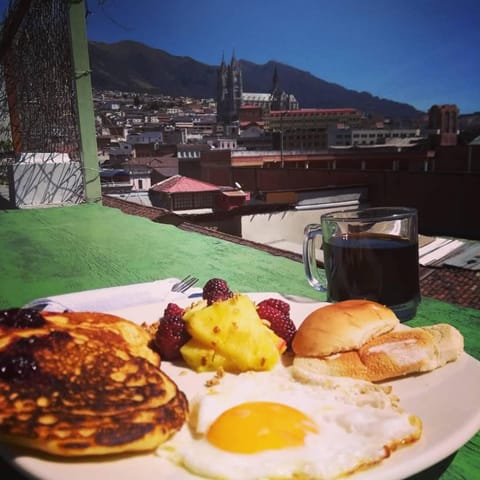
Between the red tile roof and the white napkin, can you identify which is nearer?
the white napkin

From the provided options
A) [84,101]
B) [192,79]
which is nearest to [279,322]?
[84,101]

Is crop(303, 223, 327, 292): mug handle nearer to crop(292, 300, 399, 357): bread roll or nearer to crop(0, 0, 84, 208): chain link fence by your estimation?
crop(292, 300, 399, 357): bread roll

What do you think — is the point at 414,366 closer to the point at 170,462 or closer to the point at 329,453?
the point at 329,453


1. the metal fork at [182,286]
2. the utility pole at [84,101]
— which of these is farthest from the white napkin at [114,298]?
the utility pole at [84,101]

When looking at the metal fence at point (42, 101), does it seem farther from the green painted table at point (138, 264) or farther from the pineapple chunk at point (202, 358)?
the pineapple chunk at point (202, 358)

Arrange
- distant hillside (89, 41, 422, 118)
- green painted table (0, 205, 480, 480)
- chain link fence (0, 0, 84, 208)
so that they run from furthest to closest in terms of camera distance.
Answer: distant hillside (89, 41, 422, 118), chain link fence (0, 0, 84, 208), green painted table (0, 205, 480, 480)

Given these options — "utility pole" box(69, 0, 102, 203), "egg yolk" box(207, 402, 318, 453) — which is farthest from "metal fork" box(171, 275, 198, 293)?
"utility pole" box(69, 0, 102, 203)

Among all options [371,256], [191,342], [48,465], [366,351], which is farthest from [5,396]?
[371,256]
